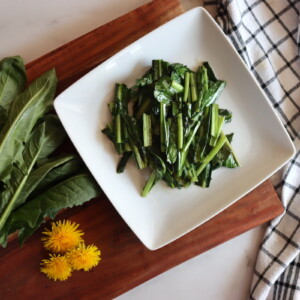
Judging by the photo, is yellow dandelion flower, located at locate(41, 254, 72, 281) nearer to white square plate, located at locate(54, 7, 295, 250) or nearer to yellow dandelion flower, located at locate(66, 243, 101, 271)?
yellow dandelion flower, located at locate(66, 243, 101, 271)

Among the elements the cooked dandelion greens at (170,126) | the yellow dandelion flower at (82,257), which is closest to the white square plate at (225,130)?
the cooked dandelion greens at (170,126)

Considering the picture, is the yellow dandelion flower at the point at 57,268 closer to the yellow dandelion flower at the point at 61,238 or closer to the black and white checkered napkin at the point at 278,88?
the yellow dandelion flower at the point at 61,238

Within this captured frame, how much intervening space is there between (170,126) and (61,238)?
46cm

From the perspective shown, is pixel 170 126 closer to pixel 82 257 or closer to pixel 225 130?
pixel 225 130

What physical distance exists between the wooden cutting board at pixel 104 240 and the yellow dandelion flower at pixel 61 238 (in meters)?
0.04

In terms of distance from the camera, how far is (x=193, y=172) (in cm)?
128

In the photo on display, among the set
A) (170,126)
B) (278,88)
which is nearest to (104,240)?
(170,126)

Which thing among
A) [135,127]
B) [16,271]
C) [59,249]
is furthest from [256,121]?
[16,271]

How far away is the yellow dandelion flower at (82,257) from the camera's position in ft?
4.11

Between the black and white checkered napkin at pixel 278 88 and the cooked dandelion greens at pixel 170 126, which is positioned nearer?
the cooked dandelion greens at pixel 170 126

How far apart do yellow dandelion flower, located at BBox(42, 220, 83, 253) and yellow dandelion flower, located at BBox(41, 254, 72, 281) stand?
27 mm

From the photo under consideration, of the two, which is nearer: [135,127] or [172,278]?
[135,127]

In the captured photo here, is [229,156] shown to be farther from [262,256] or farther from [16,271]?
[16,271]

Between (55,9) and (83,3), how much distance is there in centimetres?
9
